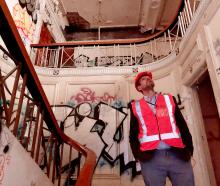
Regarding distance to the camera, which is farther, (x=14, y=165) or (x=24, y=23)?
(x=24, y=23)

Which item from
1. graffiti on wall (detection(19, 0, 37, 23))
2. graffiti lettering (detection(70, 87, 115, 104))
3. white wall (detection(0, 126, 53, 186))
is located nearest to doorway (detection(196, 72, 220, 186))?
graffiti lettering (detection(70, 87, 115, 104))

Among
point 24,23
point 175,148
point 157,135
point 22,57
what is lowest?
point 175,148

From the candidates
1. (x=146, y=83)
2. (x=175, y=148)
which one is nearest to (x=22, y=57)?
(x=146, y=83)

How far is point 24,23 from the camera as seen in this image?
6172 mm

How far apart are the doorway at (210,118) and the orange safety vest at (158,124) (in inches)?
76.3

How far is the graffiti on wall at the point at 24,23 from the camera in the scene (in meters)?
5.75

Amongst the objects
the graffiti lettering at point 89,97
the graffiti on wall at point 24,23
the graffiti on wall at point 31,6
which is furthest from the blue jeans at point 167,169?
the graffiti on wall at point 31,6

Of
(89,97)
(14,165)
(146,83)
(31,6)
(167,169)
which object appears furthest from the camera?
(31,6)

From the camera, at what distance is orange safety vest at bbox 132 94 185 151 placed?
6.83 ft

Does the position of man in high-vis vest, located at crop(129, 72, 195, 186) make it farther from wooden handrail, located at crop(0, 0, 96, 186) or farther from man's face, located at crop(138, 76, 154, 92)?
wooden handrail, located at crop(0, 0, 96, 186)

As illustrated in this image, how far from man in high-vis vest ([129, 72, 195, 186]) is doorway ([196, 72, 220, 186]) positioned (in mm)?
1963

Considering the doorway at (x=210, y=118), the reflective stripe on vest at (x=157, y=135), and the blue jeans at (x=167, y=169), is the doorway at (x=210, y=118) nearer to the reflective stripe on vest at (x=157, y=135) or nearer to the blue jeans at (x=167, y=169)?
the reflective stripe on vest at (x=157, y=135)

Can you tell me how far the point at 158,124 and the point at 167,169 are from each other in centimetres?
41

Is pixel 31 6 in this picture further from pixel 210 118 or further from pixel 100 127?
pixel 210 118
